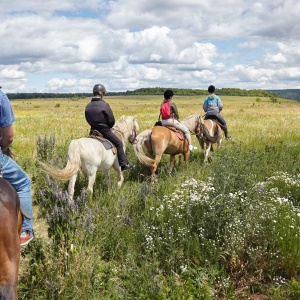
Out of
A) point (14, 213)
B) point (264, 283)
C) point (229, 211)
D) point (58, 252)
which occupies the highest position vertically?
point (14, 213)

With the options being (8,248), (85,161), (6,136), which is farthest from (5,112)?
(85,161)

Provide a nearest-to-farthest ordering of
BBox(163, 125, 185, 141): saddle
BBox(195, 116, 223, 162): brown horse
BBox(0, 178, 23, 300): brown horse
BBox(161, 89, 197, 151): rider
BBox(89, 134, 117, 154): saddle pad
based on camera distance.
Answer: BBox(0, 178, 23, 300): brown horse → BBox(89, 134, 117, 154): saddle pad → BBox(161, 89, 197, 151): rider → BBox(163, 125, 185, 141): saddle → BBox(195, 116, 223, 162): brown horse

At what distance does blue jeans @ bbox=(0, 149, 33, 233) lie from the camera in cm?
408

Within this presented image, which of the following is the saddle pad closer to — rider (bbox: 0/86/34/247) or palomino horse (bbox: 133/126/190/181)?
palomino horse (bbox: 133/126/190/181)

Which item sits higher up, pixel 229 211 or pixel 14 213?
pixel 14 213

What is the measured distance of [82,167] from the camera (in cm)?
811

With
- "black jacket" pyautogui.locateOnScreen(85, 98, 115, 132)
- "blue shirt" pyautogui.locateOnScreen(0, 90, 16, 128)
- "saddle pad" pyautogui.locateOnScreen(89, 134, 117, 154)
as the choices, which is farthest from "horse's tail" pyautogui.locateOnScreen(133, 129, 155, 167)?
"blue shirt" pyautogui.locateOnScreen(0, 90, 16, 128)

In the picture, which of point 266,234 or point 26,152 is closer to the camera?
point 266,234

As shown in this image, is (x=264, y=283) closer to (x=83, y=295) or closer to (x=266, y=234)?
(x=266, y=234)

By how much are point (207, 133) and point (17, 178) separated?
9.54 meters

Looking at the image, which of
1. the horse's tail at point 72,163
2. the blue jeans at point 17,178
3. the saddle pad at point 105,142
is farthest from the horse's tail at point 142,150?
the blue jeans at point 17,178

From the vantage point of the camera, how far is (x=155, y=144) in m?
10.5

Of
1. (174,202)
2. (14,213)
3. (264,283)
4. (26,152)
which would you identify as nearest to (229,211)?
(264,283)

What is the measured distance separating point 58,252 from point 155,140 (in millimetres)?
6294
